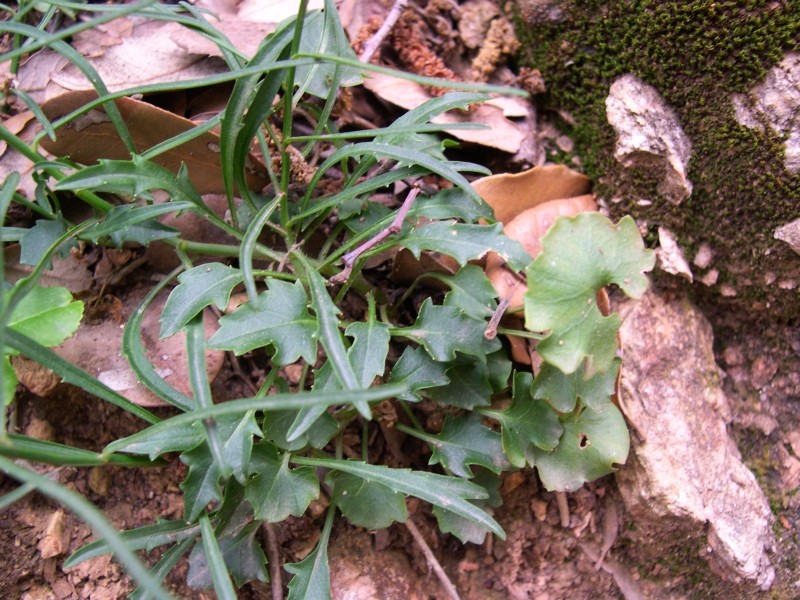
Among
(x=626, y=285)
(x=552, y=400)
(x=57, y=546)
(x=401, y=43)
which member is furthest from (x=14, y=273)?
(x=626, y=285)

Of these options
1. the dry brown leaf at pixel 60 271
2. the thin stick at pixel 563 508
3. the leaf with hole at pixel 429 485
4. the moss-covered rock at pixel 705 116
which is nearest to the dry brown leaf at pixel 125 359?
the dry brown leaf at pixel 60 271

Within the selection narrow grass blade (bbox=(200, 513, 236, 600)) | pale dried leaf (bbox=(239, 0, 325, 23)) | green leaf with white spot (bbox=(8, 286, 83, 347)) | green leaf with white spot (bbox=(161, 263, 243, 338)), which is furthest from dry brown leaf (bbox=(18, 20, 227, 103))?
narrow grass blade (bbox=(200, 513, 236, 600))

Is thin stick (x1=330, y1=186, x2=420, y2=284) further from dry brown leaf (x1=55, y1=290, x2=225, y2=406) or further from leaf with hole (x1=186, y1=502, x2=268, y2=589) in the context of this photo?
leaf with hole (x1=186, y1=502, x2=268, y2=589)

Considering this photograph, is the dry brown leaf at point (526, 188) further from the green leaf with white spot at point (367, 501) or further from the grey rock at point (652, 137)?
the green leaf with white spot at point (367, 501)

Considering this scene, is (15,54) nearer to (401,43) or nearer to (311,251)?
(311,251)

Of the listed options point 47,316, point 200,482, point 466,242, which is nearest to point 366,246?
point 466,242

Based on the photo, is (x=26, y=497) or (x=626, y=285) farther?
(x=26, y=497)
